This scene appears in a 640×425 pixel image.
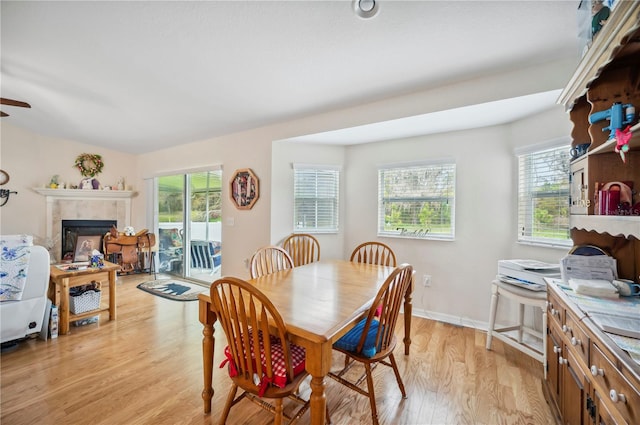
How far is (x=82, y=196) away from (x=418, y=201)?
595 centimetres

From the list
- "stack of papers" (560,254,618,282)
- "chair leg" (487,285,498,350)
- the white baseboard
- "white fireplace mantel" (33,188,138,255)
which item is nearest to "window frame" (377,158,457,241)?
"chair leg" (487,285,498,350)

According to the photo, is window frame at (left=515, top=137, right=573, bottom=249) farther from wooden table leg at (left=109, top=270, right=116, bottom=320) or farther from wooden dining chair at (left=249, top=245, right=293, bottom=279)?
wooden table leg at (left=109, top=270, right=116, bottom=320)

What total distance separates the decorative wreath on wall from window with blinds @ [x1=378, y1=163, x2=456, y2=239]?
538cm

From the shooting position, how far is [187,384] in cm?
193

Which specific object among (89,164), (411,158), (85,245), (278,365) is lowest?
(278,365)

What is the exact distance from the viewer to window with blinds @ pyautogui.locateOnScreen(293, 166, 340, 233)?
3.65 meters

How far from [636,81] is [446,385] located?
2134 millimetres

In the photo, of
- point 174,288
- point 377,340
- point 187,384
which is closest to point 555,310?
point 377,340

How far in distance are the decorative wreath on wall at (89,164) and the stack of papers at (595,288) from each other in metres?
6.92

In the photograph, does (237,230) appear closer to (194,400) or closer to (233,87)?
(233,87)

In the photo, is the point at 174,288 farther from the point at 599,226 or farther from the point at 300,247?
the point at 599,226

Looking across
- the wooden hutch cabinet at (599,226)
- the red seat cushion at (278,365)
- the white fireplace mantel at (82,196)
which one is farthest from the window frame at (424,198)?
the white fireplace mantel at (82,196)

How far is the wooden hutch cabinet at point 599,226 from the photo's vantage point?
3.01 ft

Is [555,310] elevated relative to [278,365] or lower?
elevated
